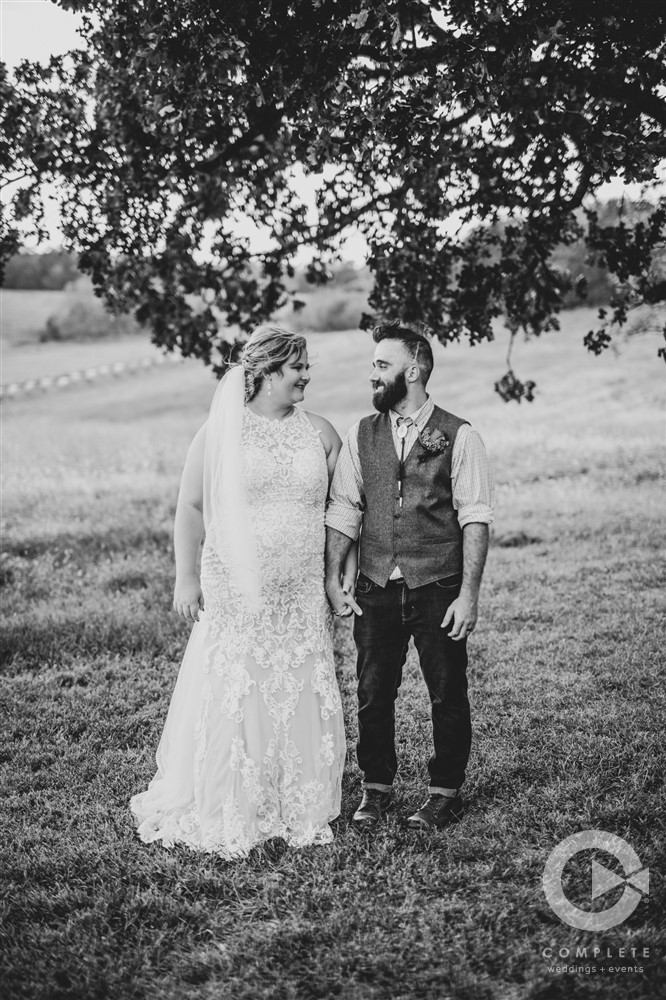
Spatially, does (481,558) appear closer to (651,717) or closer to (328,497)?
(328,497)

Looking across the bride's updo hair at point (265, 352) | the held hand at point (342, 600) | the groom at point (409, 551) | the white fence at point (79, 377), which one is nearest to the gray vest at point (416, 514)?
the groom at point (409, 551)

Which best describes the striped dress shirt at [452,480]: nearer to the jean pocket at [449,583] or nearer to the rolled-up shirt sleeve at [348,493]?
the rolled-up shirt sleeve at [348,493]

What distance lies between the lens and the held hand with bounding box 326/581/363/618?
4.82 meters

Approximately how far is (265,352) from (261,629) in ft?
5.14

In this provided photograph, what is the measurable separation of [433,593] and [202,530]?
1.44 m

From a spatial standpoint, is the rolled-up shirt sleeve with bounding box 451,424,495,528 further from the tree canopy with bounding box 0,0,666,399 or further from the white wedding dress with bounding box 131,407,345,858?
the tree canopy with bounding box 0,0,666,399

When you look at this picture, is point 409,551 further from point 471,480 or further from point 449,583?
point 471,480

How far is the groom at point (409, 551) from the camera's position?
15.0 feet

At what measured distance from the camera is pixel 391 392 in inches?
185

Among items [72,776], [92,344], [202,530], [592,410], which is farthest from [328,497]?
[92,344]

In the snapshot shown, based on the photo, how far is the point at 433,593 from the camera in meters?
4.63

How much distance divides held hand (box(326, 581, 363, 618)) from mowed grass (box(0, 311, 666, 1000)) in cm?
121

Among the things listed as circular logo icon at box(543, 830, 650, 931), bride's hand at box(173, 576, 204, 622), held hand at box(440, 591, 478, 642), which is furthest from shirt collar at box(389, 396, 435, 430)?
circular logo icon at box(543, 830, 650, 931)

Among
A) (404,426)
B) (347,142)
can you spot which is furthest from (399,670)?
(347,142)
